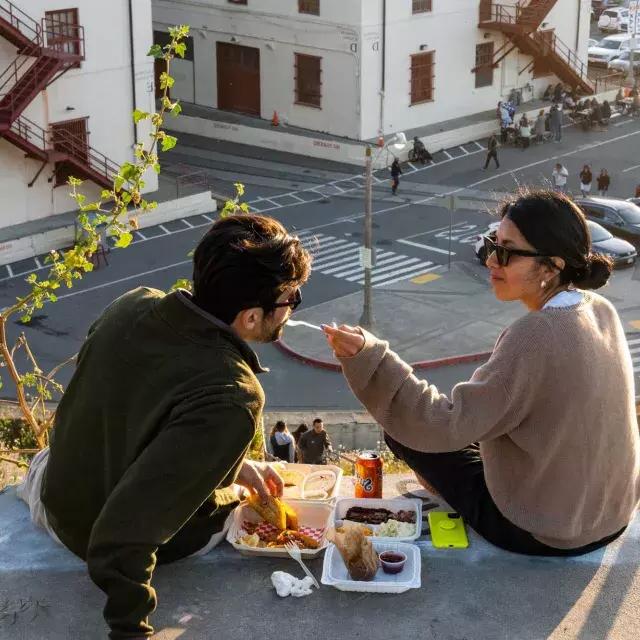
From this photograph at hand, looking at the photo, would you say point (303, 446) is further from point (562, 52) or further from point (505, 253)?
point (562, 52)

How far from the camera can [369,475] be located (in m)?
7.75

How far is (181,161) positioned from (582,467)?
35.6m

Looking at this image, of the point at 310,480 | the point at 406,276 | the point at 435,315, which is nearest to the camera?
the point at 310,480

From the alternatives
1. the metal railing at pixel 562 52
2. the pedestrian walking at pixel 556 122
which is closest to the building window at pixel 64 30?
the pedestrian walking at pixel 556 122

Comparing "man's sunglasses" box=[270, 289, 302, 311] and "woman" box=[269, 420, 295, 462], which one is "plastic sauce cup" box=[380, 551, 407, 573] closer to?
"man's sunglasses" box=[270, 289, 302, 311]

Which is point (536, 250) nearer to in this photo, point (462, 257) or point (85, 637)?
point (85, 637)

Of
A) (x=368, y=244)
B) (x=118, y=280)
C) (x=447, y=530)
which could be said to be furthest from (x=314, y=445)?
(x=118, y=280)

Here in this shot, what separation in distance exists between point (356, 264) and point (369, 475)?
81.0ft

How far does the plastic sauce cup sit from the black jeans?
0.53 m

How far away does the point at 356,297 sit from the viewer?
98.9 ft

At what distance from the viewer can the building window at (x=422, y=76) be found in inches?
1666

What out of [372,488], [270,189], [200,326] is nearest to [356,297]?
[270,189]

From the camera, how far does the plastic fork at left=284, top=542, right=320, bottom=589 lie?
22.2 ft

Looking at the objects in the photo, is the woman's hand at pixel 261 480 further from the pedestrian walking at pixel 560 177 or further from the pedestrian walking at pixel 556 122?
the pedestrian walking at pixel 556 122
